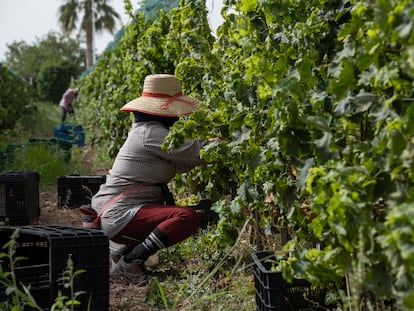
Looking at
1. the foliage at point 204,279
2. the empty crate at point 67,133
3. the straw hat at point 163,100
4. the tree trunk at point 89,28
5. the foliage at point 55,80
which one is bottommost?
the foliage at point 204,279

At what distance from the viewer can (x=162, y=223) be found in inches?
195

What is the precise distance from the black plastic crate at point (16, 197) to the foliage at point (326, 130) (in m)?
3.03

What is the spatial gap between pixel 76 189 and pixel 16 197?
0.86m

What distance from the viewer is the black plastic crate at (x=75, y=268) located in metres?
3.93

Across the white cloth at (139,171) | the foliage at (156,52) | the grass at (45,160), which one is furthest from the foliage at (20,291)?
the grass at (45,160)

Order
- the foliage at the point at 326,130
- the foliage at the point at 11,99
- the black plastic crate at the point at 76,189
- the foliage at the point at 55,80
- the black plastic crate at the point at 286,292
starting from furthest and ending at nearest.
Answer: the foliage at the point at 55,80
the foliage at the point at 11,99
the black plastic crate at the point at 76,189
the black plastic crate at the point at 286,292
the foliage at the point at 326,130

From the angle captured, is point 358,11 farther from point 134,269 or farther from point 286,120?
point 134,269

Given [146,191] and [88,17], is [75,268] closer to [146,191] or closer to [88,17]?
[146,191]

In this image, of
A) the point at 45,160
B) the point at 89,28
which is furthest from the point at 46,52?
the point at 45,160

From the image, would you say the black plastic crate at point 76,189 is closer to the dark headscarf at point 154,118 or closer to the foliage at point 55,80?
the dark headscarf at point 154,118

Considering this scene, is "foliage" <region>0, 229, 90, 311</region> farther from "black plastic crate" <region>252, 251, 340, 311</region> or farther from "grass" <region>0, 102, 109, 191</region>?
"grass" <region>0, 102, 109, 191</region>

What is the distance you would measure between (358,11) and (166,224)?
2650 millimetres

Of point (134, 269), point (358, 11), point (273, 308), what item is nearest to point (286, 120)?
point (358, 11)

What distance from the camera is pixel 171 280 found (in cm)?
488
